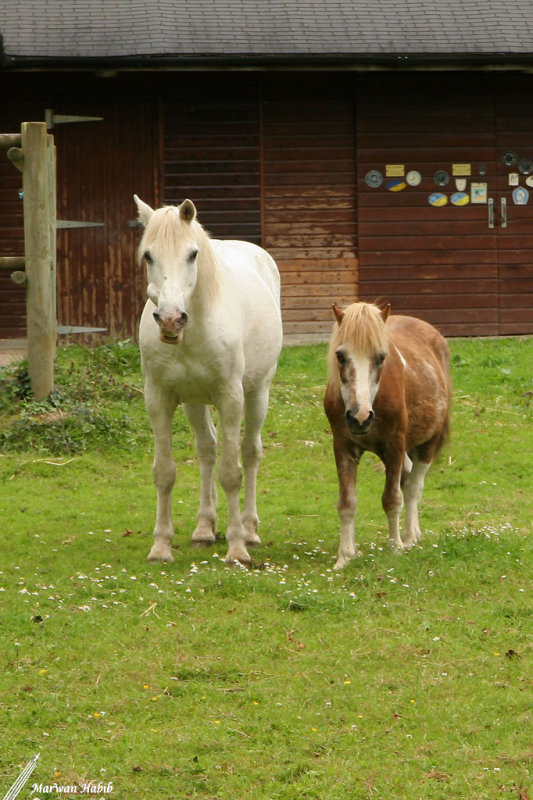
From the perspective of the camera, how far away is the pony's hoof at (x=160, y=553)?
7234 mm

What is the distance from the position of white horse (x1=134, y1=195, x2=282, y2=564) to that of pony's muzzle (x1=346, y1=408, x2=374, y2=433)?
0.83 metres

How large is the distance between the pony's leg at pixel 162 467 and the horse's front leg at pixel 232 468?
12.2 inches

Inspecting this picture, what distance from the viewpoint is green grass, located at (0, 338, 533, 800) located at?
4496 mm

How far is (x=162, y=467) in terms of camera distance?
23.9ft

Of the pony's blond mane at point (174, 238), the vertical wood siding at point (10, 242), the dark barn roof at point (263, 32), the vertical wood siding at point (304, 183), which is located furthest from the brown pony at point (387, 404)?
the vertical wood siding at point (10, 242)

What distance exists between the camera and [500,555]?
7.02 meters

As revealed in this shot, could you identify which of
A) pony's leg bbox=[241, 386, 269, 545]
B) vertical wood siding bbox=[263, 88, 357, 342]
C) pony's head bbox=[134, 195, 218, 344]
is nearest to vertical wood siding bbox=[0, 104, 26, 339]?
vertical wood siding bbox=[263, 88, 357, 342]

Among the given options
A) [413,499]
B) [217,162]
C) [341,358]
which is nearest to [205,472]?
[413,499]

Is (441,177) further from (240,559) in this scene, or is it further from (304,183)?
(240,559)

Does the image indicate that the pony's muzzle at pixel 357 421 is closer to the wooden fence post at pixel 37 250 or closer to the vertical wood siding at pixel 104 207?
the wooden fence post at pixel 37 250

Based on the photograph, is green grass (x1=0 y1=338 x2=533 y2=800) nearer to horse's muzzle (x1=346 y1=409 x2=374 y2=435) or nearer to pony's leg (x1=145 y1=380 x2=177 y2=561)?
pony's leg (x1=145 y1=380 x2=177 y2=561)

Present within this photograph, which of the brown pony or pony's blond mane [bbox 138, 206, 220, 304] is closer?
pony's blond mane [bbox 138, 206, 220, 304]

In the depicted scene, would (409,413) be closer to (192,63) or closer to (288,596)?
(288,596)

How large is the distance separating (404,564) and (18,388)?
4.94 m
